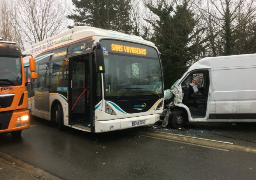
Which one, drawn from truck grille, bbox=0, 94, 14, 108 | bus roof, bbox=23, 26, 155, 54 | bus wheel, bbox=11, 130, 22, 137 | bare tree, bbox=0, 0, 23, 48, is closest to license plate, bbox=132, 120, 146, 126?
bus roof, bbox=23, 26, 155, 54

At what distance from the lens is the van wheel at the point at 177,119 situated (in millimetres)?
7767

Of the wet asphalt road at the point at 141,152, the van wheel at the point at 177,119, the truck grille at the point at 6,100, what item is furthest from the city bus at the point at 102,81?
the truck grille at the point at 6,100

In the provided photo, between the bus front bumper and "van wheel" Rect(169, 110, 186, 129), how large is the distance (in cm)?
112

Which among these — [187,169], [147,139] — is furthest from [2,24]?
[187,169]

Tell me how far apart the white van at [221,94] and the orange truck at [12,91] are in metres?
4.79

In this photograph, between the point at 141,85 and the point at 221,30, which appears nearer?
the point at 141,85

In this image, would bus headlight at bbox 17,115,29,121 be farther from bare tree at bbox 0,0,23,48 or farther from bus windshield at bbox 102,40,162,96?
bare tree at bbox 0,0,23,48

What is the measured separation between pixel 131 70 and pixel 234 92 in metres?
3.66

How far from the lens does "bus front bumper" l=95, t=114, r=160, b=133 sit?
563 cm

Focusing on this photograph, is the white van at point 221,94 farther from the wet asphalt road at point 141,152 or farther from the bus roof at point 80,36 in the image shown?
the bus roof at point 80,36

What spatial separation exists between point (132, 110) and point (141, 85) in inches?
32.9

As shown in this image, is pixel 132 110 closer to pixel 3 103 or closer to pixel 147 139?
pixel 147 139

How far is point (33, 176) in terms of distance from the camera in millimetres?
4031

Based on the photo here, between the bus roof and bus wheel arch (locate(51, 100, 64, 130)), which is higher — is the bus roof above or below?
above
